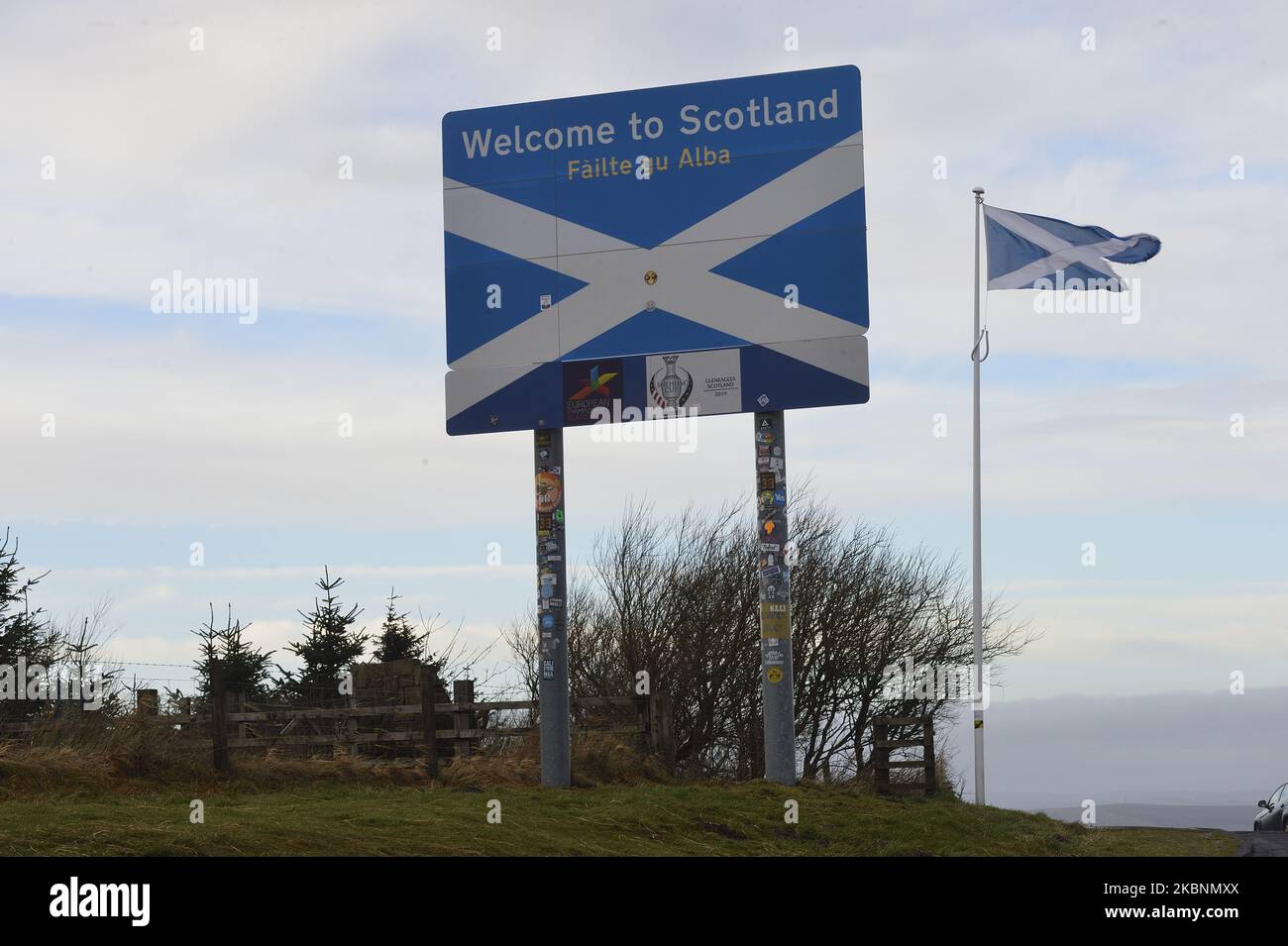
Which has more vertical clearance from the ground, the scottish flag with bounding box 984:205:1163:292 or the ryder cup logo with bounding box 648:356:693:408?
the scottish flag with bounding box 984:205:1163:292

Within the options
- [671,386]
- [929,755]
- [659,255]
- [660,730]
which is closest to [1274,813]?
[929,755]

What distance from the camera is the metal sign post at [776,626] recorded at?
1817 centimetres

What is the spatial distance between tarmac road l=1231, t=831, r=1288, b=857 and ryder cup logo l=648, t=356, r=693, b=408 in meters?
8.54

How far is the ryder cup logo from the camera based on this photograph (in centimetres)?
1853

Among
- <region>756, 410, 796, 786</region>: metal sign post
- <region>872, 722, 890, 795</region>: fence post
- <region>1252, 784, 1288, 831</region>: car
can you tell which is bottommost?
<region>1252, 784, 1288, 831</region>: car

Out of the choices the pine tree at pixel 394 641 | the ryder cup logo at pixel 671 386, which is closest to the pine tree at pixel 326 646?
the pine tree at pixel 394 641

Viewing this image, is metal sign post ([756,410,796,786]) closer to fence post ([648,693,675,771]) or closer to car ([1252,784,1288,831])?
fence post ([648,693,675,771])

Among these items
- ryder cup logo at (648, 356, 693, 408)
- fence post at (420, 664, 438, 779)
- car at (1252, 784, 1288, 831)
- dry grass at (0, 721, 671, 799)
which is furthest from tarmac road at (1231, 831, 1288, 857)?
fence post at (420, 664, 438, 779)

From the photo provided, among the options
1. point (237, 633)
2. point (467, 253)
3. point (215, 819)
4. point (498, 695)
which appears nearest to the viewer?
point (215, 819)

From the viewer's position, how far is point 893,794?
22.2m

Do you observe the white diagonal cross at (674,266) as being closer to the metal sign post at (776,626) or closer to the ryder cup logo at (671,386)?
the ryder cup logo at (671,386)
